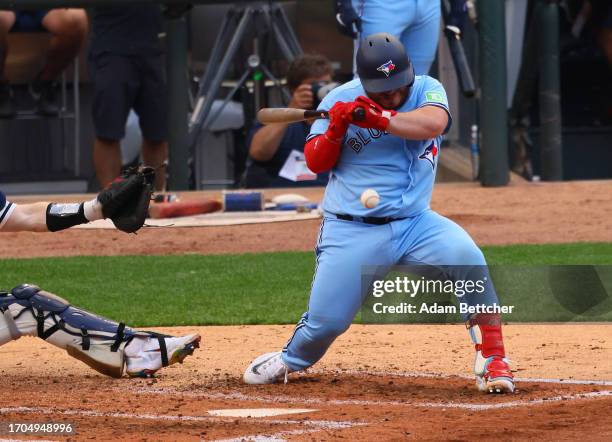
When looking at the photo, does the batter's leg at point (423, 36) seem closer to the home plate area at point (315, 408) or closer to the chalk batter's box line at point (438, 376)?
the chalk batter's box line at point (438, 376)

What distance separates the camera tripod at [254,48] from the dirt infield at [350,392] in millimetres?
5000

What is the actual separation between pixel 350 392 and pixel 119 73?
229 inches

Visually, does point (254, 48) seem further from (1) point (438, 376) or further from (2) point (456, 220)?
(1) point (438, 376)

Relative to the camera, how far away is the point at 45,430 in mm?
4375

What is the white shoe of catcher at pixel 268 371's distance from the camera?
17.2 ft

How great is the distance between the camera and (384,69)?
196 inches

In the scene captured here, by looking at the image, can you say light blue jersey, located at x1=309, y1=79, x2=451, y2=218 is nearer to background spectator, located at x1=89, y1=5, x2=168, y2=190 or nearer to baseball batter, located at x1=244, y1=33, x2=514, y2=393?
baseball batter, located at x1=244, y1=33, x2=514, y2=393

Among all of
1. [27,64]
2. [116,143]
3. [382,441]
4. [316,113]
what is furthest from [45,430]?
[27,64]

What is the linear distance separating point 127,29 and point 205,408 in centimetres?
619

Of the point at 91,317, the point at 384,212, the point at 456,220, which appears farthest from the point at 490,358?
the point at 456,220

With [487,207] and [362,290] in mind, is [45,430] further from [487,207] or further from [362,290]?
[487,207]

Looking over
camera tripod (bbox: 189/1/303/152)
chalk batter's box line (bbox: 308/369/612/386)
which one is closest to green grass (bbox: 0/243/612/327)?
chalk batter's box line (bbox: 308/369/612/386)

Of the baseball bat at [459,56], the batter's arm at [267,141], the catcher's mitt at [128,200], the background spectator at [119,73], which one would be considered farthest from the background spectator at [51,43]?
the catcher's mitt at [128,200]

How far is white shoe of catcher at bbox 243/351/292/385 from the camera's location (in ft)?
17.2
